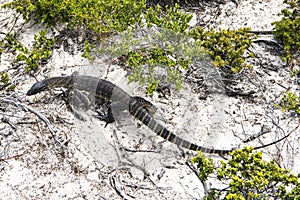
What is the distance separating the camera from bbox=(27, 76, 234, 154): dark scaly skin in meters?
4.60

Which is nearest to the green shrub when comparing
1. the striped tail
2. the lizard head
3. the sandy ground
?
the sandy ground

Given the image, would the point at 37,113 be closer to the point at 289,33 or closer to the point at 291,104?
the point at 291,104

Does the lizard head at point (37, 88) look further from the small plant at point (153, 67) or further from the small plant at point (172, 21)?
the small plant at point (172, 21)

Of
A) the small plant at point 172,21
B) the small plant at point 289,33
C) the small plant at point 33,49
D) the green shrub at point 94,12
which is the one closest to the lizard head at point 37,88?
the small plant at point 33,49

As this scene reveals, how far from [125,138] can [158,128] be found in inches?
16.5

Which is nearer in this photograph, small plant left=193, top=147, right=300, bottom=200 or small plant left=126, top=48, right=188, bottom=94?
small plant left=193, top=147, right=300, bottom=200

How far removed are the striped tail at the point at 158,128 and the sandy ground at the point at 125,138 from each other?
115 mm

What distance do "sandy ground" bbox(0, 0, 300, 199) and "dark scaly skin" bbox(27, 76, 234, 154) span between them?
134mm

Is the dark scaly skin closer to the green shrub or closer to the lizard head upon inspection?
the lizard head

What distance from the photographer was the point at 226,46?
5.24 metres

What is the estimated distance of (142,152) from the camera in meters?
4.62

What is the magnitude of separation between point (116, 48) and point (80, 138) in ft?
4.58

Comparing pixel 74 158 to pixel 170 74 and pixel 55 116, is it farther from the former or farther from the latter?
pixel 170 74

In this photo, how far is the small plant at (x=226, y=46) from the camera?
5.14m
